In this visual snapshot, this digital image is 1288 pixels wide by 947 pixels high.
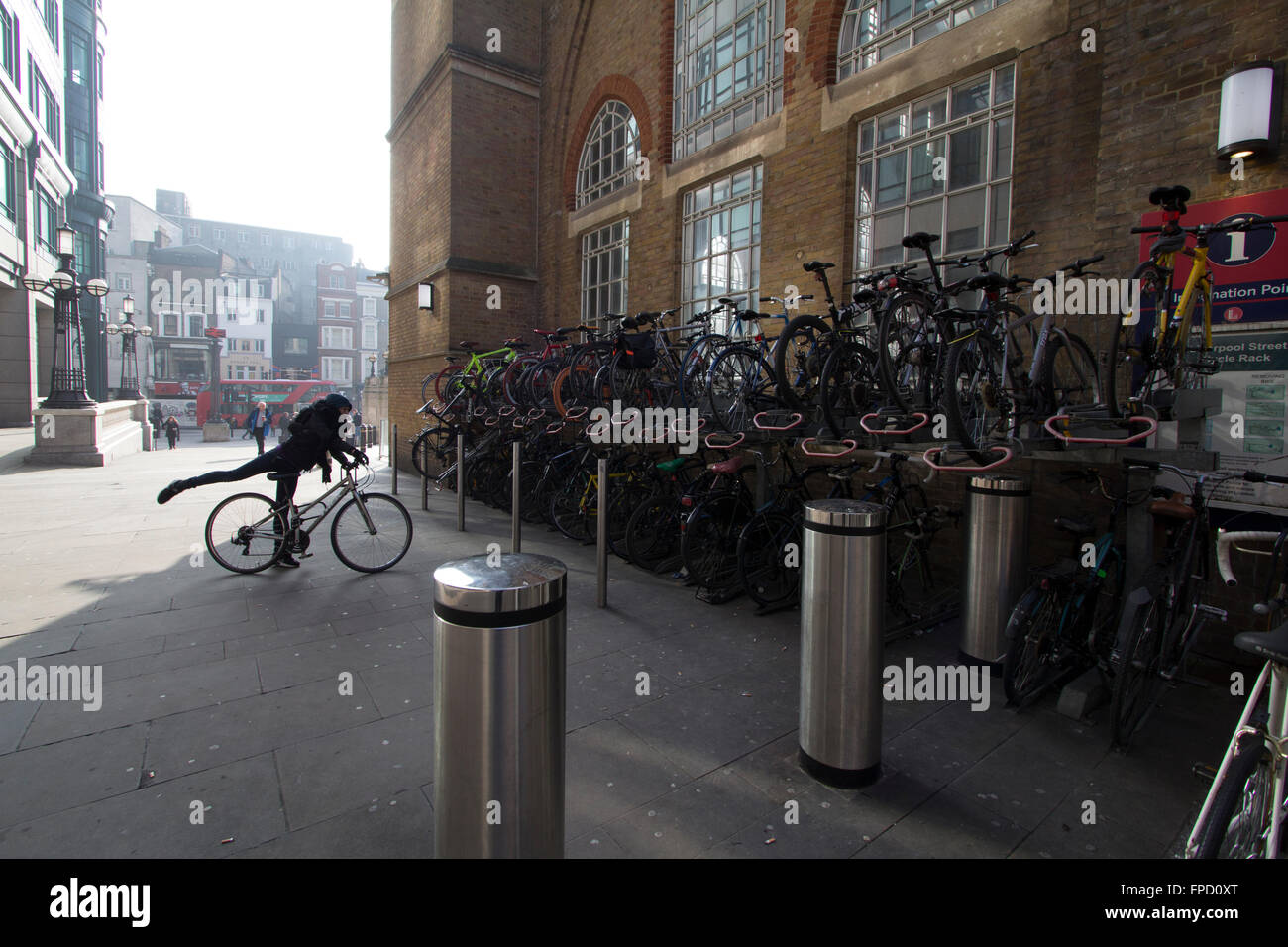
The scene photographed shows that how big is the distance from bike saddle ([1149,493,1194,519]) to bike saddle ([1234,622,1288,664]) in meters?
1.87

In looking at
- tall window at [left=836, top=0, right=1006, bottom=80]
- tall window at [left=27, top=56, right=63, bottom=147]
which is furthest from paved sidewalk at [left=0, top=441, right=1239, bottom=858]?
tall window at [left=27, top=56, right=63, bottom=147]

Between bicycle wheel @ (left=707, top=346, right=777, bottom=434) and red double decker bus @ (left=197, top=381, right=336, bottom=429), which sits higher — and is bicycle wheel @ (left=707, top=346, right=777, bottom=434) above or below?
below

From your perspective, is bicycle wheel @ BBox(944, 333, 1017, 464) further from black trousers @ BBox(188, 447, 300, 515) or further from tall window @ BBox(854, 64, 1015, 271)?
black trousers @ BBox(188, 447, 300, 515)

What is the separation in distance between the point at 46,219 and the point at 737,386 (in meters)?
29.3

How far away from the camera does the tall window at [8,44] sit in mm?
19172

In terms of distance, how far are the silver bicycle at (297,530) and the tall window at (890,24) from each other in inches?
265

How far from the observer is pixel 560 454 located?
7.83 m

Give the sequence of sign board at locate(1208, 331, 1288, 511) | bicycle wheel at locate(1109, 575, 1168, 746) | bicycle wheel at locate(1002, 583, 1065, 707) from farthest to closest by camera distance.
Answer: sign board at locate(1208, 331, 1288, 511)
bicycle wheel at locate(1002, 583, 1065, 707)
bicycle wheel at locate(1109, 575, 1168, 746)

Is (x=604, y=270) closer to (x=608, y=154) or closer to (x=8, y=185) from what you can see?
(x=608, y=154)

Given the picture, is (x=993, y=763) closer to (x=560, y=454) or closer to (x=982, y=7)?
(x=560, y=454)

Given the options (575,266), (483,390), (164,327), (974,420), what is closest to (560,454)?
(483,390)

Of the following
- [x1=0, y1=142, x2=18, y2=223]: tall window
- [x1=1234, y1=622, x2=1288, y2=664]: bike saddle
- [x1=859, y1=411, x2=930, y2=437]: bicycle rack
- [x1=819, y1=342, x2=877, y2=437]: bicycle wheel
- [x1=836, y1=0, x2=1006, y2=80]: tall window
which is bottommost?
[x1=1234, y1=622, x2=1288, y2=664]: bike saddle

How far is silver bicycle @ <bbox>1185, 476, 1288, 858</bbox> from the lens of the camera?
1.67 meters
